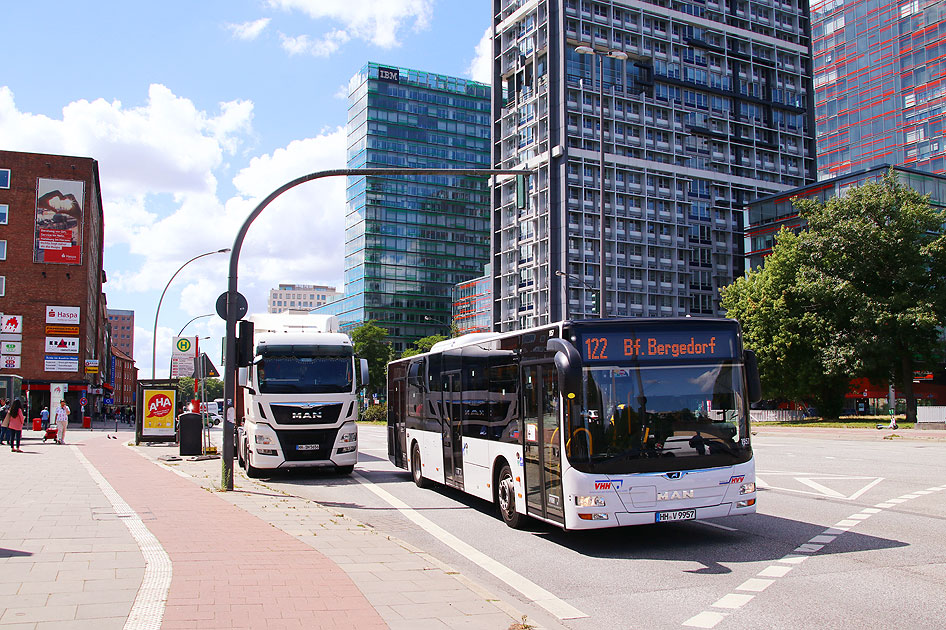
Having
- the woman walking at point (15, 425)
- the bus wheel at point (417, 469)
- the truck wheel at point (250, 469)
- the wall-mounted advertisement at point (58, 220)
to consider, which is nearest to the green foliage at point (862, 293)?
the bus wheel at point (417, 469)

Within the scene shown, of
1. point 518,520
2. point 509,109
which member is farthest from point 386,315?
point 518,520

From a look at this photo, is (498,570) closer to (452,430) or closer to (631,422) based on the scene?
(631,422)

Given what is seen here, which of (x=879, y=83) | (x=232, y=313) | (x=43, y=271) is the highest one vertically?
(x=879, y=83)

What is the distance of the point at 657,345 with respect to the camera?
9273 millimetres

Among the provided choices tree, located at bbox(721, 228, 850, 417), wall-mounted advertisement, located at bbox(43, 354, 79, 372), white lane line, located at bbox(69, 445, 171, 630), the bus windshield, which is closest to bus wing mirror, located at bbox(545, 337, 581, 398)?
the bus windshield

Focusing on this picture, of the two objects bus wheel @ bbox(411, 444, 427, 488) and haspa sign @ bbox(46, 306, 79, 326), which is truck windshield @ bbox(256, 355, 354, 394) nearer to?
bus wheel @ bbox(411, 444, 427, 488)

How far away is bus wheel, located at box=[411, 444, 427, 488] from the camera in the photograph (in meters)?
15.8

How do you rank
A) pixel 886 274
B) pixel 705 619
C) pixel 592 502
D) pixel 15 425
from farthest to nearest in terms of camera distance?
pixel 886 274 → pixel 15 425 → pixel 592 502 → pixel 705 619

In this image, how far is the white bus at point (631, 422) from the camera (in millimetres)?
8781

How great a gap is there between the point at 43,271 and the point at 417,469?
59237mm

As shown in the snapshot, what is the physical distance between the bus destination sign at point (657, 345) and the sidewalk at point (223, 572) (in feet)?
9.47

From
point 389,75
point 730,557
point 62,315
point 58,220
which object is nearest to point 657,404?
point 730,557

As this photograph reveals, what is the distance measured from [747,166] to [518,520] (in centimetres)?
9009

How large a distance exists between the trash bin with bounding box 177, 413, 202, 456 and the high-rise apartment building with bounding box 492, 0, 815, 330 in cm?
5915
